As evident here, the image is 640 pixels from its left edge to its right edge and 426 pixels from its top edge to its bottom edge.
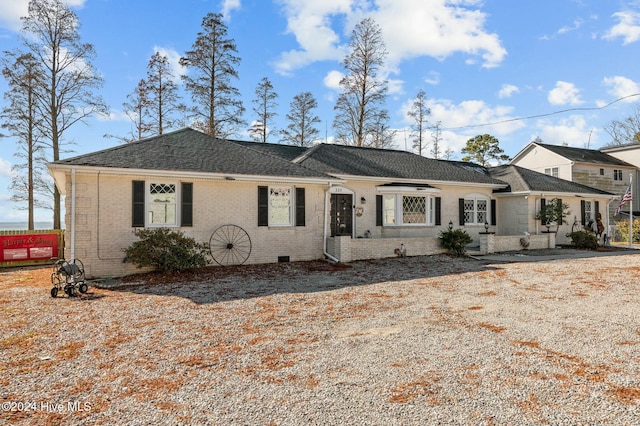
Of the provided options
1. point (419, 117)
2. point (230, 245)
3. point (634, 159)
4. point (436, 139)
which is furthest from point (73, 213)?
point (634, 159)

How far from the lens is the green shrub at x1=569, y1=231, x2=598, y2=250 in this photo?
1647 cm

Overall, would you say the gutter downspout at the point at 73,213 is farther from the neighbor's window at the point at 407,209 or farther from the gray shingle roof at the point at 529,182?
the gray shingle roof at the point at 529,182

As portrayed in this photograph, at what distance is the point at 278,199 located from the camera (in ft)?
39.0

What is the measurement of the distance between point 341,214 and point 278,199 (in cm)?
288

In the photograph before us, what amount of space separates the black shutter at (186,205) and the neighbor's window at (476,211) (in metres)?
12.0

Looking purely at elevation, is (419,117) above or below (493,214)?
above

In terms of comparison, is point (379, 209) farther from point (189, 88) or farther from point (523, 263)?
point (189, 88)

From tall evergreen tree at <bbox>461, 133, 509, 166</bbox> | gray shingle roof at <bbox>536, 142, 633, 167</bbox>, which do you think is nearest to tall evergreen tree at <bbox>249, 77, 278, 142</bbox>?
gray shingle roof at <bbox>536, 142, 633, 167</bbox>

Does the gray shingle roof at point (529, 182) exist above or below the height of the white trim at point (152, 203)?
above

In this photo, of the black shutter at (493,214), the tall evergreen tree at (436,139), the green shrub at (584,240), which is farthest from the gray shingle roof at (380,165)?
the tall evergreen tree at (436,139)

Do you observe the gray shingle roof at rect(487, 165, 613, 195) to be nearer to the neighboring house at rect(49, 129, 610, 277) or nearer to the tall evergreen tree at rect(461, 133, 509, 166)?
the neighboring house at rect(49, 129, 610, 277)

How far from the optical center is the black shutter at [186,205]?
10320 millimetres

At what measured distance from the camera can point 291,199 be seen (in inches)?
471

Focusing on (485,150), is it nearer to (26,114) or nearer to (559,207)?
(559,207)
